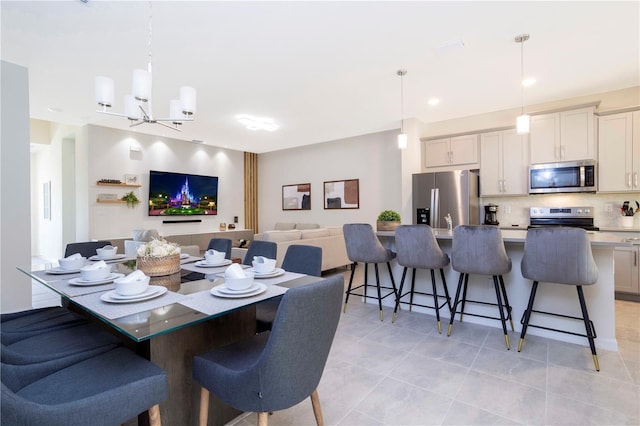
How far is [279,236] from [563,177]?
13.7 feet

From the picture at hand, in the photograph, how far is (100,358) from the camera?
1.29 m

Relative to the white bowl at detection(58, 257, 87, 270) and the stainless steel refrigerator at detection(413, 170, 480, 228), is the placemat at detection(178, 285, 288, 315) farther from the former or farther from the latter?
the stainless steel refrigerator at detection(413, 170, 480, 228)

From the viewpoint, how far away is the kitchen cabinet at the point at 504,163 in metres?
4.54

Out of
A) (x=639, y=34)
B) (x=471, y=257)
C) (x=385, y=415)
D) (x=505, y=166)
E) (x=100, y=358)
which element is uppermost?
(x=639, y=34)

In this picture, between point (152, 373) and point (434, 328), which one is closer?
point (152, 373)

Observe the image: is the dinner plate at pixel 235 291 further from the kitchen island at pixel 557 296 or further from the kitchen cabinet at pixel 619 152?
the kitchen cabinet at pixel 619 152

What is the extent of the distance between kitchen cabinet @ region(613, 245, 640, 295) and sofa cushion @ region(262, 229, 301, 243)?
4.29 metres

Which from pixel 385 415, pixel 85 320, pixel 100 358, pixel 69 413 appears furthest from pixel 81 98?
pixel 385 415

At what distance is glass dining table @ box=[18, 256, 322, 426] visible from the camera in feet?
3.74

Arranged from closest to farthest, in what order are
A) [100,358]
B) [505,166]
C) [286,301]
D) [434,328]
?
1. [286,301]
2. [100,358]
3. [434,328]
4. [505,166]

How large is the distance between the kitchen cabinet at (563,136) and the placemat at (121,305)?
5.03 meters

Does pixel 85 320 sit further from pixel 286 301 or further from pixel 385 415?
pixel 385 415

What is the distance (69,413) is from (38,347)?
0.72 meters

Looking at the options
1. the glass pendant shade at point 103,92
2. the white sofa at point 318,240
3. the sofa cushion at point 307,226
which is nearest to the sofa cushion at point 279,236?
the white sofa at point 318,240
